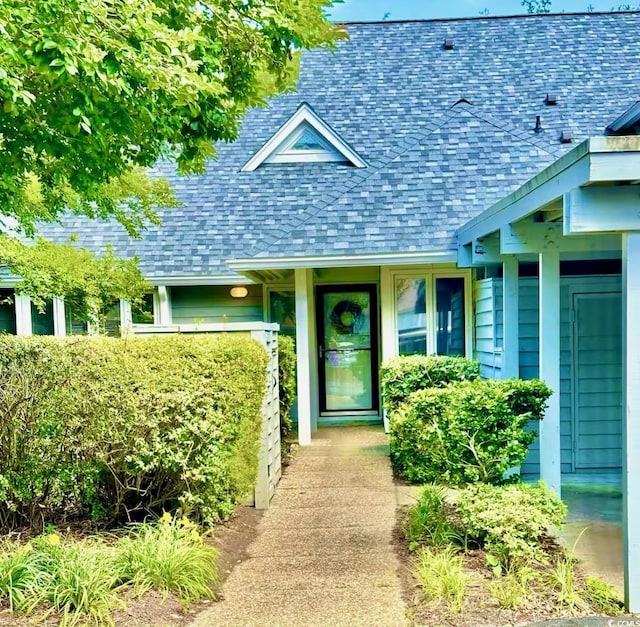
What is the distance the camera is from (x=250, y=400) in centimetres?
539

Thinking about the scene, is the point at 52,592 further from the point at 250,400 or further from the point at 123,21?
the point at 123,21

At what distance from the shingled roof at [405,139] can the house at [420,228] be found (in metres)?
0.04

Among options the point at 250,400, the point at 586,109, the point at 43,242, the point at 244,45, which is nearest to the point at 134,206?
the point at 43,242

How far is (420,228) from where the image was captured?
357 inches

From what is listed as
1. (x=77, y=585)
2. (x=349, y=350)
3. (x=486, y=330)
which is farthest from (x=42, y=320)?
(x=77, y=585)

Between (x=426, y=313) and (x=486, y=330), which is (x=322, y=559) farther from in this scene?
(x=426, y=313)

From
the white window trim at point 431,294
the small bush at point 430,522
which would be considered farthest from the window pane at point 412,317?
the small bush at point 430,522

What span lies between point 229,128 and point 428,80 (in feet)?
26.9

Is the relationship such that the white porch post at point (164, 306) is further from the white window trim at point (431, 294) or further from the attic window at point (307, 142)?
the white window trim at point (431, 294)

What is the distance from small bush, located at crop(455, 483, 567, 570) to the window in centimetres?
548

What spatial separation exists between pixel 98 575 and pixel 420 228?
653 centimetres

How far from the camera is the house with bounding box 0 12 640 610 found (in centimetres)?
746

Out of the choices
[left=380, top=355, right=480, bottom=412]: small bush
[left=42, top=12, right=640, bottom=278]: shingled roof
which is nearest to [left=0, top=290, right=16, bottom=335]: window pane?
[left=42, top=12, right=640, bottom=278]: shingled roof

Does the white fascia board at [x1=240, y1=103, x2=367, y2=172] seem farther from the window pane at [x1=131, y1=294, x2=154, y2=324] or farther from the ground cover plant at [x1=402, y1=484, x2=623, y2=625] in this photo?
the ground cover plant at [x1=402, y1=484, x2=623, y2=625]
